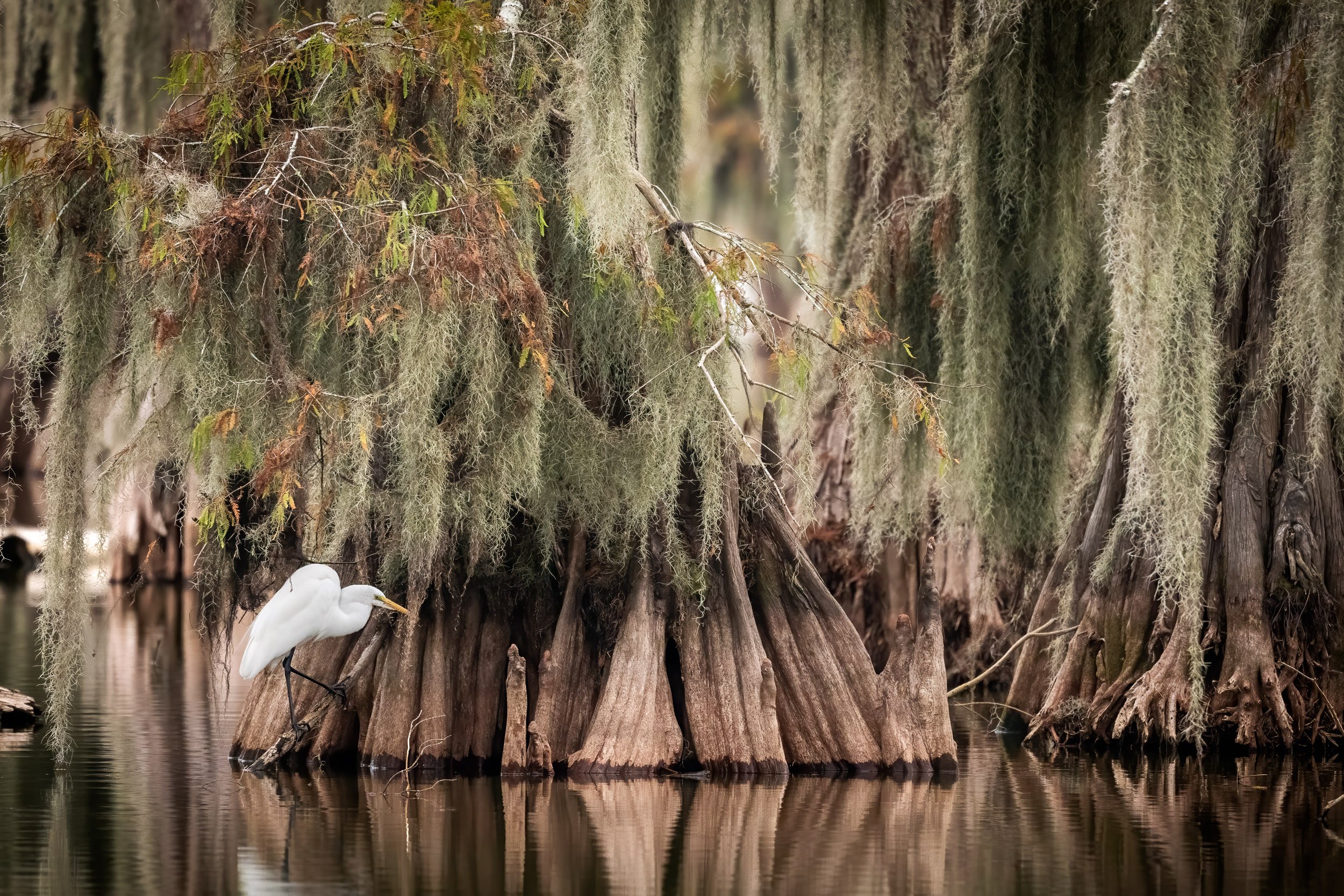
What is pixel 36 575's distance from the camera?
29.8 m

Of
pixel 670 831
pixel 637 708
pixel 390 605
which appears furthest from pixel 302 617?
pixel 670 831

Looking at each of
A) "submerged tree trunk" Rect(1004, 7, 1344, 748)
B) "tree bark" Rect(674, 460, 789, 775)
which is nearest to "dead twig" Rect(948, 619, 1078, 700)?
"submerged tree trunk" Rect(1004, 7, 1344, 748)

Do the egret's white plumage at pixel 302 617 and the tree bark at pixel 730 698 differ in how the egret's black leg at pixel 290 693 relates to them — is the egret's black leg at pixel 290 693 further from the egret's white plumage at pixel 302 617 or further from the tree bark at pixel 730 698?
the tree bark at pixel 730 698

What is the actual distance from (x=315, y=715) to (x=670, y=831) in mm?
2639

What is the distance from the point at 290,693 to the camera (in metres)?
9.35

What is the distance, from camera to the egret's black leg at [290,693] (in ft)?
30.5

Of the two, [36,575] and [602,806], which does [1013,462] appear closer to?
[602,806]

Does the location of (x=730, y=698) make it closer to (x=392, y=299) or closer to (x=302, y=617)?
(x=302, y=617)

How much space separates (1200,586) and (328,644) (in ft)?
16.1

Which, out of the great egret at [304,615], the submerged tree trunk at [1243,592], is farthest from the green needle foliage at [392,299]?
the submerged tree trunk at [1243,592]

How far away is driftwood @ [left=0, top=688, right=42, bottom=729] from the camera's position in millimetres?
11445

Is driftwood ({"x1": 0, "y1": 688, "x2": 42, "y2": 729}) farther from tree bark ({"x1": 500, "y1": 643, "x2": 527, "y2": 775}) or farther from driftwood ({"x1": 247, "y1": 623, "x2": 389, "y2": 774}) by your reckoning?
tree bark ({"x1": 500, "y1": 643, "x2": 527, "y2": 775})

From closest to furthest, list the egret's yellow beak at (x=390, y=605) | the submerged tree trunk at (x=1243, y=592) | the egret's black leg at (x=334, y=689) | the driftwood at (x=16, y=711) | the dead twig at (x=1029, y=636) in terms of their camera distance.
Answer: the egret's yellow beak at (x=390, y=605)
the egret's black leg at (x=334, y=689)
the submerged tree trunk at (x=1243, y=592)
the dead twig at (x=1029, y=636)
the driftwood at (x=16, y=711)

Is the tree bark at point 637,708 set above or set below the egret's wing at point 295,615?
below
